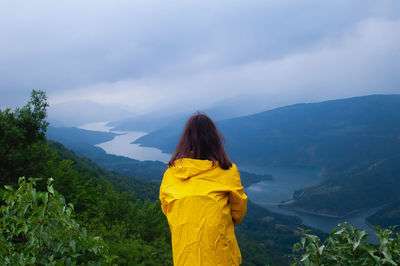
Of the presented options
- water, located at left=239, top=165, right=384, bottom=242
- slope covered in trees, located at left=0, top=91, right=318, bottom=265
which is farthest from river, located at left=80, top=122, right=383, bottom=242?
slope covered in trees, located at left=0, top=91, right=318, bottom=265

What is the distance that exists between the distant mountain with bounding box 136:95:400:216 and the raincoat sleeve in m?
45.5

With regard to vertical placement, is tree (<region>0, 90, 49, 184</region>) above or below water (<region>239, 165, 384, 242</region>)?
above

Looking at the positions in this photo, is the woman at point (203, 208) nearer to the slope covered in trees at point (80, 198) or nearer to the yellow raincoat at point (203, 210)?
the yellow raincoat at point (203, 210)

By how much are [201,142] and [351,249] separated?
103 cm

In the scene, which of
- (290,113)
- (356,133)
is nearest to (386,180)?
(356,133)

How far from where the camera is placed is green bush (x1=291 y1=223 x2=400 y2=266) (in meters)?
1.21

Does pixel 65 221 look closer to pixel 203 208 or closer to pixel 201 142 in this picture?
pixel 203 208

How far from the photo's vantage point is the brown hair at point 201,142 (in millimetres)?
1708

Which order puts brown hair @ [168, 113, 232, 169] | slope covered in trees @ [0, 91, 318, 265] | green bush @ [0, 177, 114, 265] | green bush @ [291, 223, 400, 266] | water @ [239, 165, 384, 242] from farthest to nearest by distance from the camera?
water @ [239, 165, 384, 242] → slope covered in trees @ [0, 91, 318, 265] → brown hair @ [168, 113, 232, 169] → green bush @ [0, 177, 114, 265] → green bush @ [291, 223, 400, 266]

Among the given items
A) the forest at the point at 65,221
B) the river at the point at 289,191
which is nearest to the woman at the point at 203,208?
the forest at the point at 65,221

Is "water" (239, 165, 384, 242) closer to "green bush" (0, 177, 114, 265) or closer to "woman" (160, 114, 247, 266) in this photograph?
"woman" (160, 114, 247, 266)

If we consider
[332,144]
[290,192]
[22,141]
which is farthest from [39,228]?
[332,144]

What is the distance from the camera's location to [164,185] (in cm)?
163

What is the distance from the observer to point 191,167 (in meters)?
1.53
